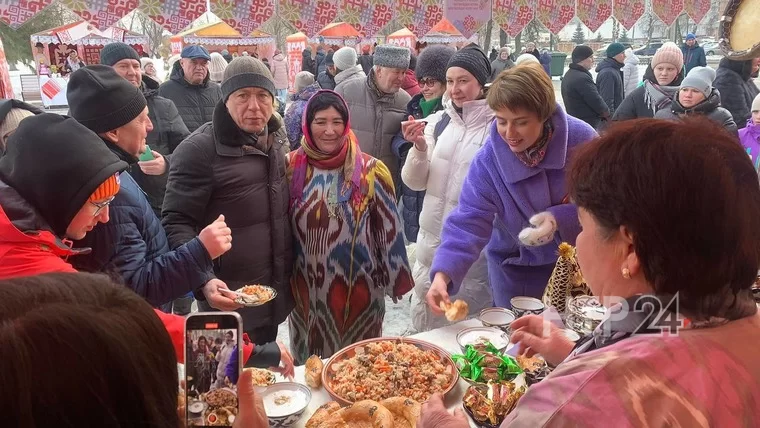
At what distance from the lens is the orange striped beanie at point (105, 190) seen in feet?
4.39

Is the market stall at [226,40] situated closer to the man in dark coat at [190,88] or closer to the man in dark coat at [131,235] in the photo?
the man in dark coat at [190,88]

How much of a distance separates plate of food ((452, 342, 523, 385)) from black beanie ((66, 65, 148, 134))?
1.39 metres

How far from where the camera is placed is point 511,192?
83.0 inches

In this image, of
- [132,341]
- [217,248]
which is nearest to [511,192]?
[217,248]

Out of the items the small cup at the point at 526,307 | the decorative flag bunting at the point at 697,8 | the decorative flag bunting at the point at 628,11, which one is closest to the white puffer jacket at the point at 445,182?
the small cup at the point at 526,307

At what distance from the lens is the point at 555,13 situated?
10398 mm

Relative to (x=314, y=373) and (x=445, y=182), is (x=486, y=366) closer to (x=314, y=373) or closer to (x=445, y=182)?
(x=314, y=373)

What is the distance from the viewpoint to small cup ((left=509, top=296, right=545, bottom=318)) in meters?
1.84

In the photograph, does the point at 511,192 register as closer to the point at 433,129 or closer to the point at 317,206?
the point at 317,206

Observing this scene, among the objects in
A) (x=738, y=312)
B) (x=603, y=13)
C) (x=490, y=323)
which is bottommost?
(x=490, y=323)

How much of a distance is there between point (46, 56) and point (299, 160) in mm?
10537

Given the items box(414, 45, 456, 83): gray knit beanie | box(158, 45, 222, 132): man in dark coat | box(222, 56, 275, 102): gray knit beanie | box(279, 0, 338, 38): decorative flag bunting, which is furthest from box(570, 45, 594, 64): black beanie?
box(222, 56, 275, 102): gray knit beanie

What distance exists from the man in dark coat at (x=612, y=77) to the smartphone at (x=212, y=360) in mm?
6239

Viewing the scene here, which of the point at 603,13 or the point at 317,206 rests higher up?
the point at 603,13
